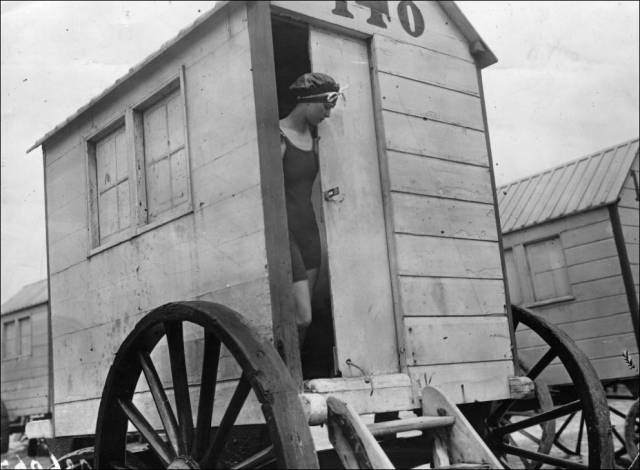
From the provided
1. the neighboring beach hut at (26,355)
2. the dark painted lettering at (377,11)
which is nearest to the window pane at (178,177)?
the dark painted lettering at (377,11)

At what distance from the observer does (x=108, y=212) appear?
4723 mm

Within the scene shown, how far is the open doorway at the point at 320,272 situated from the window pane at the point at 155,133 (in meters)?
0.84

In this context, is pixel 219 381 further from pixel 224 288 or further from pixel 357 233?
pixel 357 233

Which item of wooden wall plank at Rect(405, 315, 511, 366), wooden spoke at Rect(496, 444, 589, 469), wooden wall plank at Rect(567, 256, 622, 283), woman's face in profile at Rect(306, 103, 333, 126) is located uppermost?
woman's face in profile at Rect(306, 103, 333, 126)

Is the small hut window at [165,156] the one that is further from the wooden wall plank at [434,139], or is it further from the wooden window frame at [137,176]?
the wooden wall plank at [434,139]

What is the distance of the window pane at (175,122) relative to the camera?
4.04 metres

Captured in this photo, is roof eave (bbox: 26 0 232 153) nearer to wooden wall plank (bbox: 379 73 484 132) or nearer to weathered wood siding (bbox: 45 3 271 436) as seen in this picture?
weathered wood siding (bbox: 45 3 271 436)

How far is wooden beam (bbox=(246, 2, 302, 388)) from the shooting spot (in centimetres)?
314

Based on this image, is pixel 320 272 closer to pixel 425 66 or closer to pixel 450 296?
pixel 450 296

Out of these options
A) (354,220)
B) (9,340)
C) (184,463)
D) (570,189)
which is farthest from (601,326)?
(9,340)

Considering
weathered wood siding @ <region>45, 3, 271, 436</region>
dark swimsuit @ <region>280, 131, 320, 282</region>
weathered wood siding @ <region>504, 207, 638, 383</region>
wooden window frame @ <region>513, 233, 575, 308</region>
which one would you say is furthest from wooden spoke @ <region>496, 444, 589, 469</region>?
wooden window frame @ <region>513, 233, 575, 308</region>

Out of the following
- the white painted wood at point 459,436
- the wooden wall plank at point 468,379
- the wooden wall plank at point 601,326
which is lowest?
the white painted wood at point 459,436

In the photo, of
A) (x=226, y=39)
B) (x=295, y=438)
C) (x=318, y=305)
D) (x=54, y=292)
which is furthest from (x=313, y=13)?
(x=54, y=292)

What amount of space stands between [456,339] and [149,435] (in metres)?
1.74
